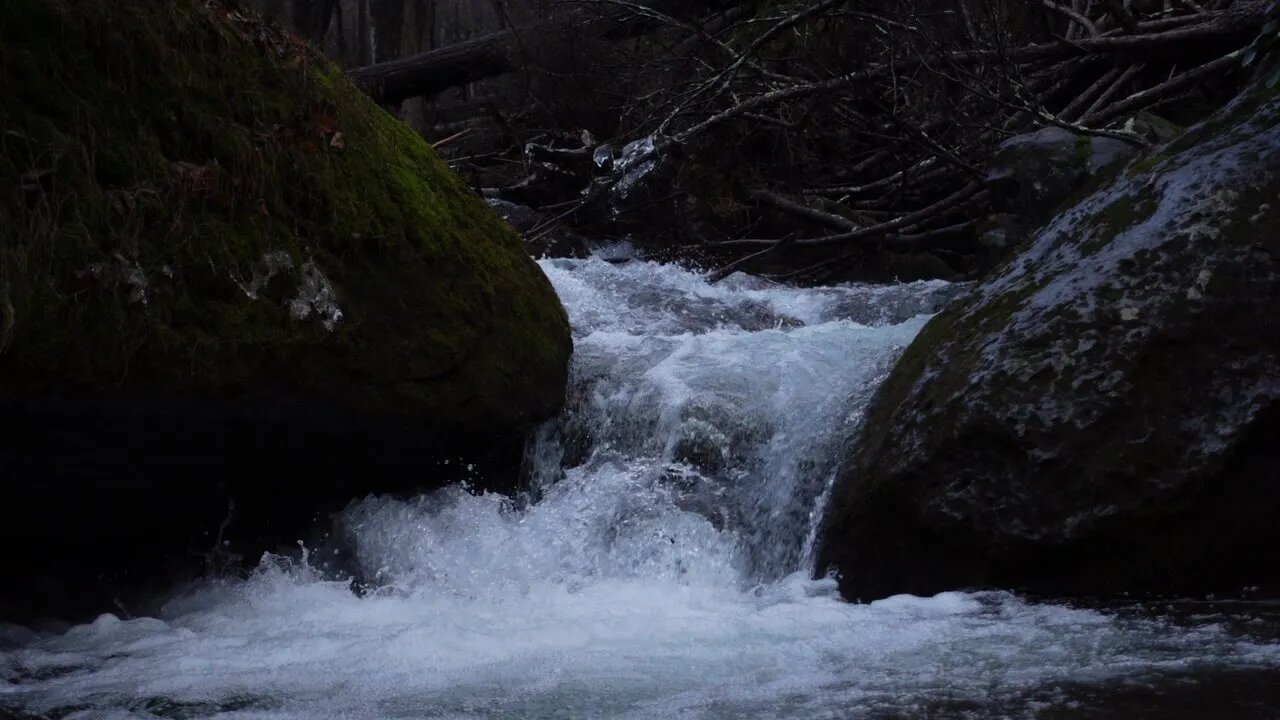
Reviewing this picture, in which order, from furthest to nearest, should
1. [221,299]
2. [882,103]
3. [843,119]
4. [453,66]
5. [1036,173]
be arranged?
[453,66]
[843,119]
[882,103]
[1036,173]
[221,299]

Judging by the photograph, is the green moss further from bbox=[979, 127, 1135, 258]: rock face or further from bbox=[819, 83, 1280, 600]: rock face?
bbox=[979, 127, 1135, 258]: rock face

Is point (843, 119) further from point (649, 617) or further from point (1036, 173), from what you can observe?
→ point (649, 617)

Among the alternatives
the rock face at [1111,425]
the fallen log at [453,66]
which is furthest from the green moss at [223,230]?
the fallen log at [453,66]

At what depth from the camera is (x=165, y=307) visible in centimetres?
392

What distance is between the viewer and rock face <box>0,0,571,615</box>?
375 centimetres

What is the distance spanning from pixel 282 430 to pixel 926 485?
7.59 ft

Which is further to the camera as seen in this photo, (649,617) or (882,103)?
(882,103)

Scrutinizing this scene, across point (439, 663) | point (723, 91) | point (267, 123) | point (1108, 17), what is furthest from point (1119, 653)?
point (1108, 17)

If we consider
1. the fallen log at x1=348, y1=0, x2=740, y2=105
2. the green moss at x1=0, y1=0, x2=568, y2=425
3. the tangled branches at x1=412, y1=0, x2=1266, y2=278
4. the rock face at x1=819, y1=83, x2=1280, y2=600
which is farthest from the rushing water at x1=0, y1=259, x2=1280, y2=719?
the fallen log at x1=348, y1=0, x2=740, y2=105

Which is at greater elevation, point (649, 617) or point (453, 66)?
point (453, 66)

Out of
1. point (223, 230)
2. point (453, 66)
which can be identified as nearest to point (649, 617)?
point (223, 230)

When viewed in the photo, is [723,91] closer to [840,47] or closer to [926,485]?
[840,47]

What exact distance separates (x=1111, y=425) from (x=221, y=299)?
3.02 metres

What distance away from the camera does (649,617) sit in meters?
3.95
